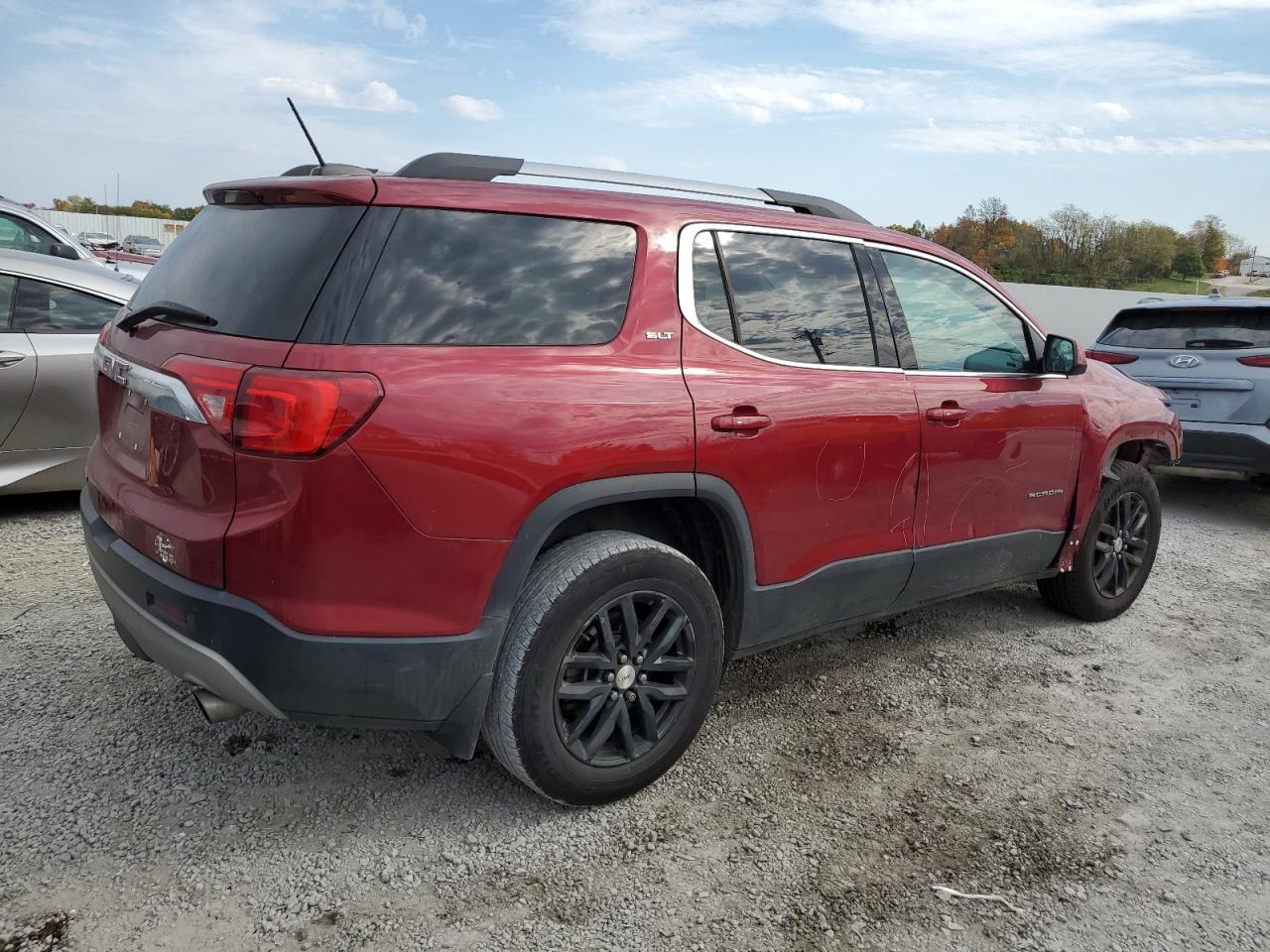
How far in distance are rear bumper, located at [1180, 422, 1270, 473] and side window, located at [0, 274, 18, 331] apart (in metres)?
7.28

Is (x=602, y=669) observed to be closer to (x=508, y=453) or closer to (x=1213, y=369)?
(x=508, y=453)

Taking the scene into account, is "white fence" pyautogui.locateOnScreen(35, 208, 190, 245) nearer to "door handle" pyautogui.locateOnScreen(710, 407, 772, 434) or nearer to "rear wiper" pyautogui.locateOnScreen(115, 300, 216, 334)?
"rear wiper" pyautogui.locateOnScreen(115, 300, 216, 334)

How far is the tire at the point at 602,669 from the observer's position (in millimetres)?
2639

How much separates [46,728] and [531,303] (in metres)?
2.14

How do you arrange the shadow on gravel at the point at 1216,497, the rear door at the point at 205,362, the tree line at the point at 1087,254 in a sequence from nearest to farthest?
the rear door at the point at 205,362, the shadow on gravel at the point at 1216,497, the tree line at the point at 1087,254

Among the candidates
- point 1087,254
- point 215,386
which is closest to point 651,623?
point 215,386

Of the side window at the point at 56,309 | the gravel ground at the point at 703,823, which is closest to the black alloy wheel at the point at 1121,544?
the gravel ground at the point at 703,823

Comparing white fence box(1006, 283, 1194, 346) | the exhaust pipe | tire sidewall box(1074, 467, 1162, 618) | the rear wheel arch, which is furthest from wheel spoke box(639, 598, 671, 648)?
white fence box(1006, 283, 1194, 346)

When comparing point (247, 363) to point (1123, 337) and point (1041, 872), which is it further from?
point (1123, 337)

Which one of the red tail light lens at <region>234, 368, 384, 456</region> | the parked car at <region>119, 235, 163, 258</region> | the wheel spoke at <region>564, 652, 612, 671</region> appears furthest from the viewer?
the parked car at <region>119, 235, 163, 258</region>

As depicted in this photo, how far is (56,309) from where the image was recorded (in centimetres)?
545

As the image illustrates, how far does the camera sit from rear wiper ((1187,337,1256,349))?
7184 millimetres

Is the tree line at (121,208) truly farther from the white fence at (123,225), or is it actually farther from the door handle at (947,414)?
the door handle at (947,414)

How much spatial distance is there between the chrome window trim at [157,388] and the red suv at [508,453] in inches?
0.5
